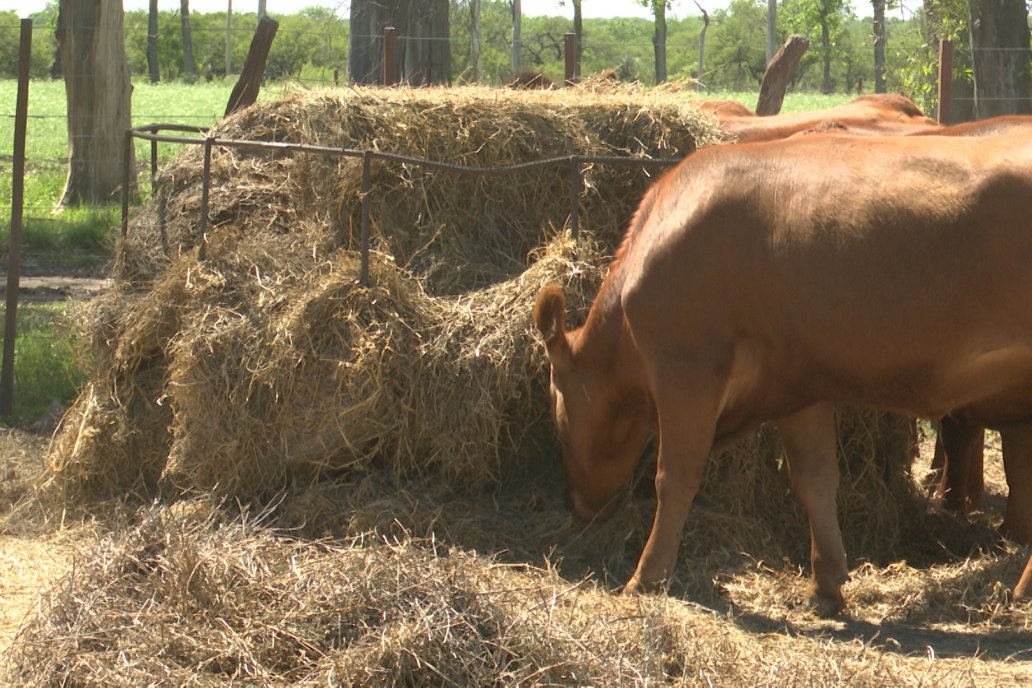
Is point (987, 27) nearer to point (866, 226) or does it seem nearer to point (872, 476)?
point (872, 476)

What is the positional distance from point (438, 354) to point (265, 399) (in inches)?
32.5

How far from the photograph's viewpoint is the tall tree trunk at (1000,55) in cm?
1155

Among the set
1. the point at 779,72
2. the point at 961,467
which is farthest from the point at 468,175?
the point at 779,72

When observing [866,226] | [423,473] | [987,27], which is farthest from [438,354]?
[987,27]

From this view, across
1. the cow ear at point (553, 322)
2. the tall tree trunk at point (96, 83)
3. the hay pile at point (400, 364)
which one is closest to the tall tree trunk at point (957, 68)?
the hay pile at point (400, 364)

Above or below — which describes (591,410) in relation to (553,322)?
below

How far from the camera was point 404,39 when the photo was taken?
13.0m

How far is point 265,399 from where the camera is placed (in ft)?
21.1

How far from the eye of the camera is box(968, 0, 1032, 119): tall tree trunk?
455 inches

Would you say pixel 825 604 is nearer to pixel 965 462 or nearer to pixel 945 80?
pixel 965 462

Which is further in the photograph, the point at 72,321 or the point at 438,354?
the point at 72,321

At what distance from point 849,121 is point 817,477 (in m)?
3.78

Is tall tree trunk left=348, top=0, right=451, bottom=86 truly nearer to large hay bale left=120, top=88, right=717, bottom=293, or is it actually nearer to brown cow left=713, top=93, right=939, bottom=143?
brown cow left=713, top=93, right=939, bottom=143

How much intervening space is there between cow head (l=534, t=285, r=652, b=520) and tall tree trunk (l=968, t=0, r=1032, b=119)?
6573 mm
